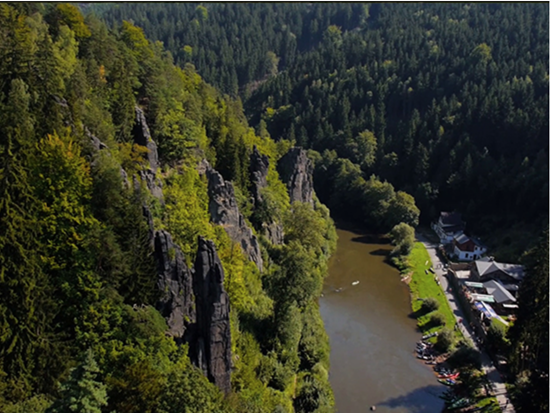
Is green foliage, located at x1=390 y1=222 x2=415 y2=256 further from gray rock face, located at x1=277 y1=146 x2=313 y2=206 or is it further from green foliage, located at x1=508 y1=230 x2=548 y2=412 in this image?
green foliage, located at x1=508 y1=230 x2=548 y2=412

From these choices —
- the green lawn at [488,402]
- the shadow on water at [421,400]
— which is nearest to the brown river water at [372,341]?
the shadow on water at [421,400]

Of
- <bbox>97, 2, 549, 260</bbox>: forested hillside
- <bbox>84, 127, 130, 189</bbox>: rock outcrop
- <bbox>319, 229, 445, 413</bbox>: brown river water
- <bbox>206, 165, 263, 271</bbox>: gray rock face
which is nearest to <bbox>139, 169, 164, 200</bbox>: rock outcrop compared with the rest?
<bbox>84, 127, 130, 189</bbox>: rock outcrop

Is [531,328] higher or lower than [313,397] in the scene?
higher

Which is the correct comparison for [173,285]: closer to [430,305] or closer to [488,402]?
[488,402]

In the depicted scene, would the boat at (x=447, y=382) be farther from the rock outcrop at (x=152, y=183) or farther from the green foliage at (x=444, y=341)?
the rock outcrop at (x=152, y=183)

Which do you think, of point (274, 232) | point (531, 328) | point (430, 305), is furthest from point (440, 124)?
point (531, 328)

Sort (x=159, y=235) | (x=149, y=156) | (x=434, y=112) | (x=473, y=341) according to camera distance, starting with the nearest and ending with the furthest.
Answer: (x=159, y=235), (x=149, y=156), (x=473, y=341), (x=434, y=112)
